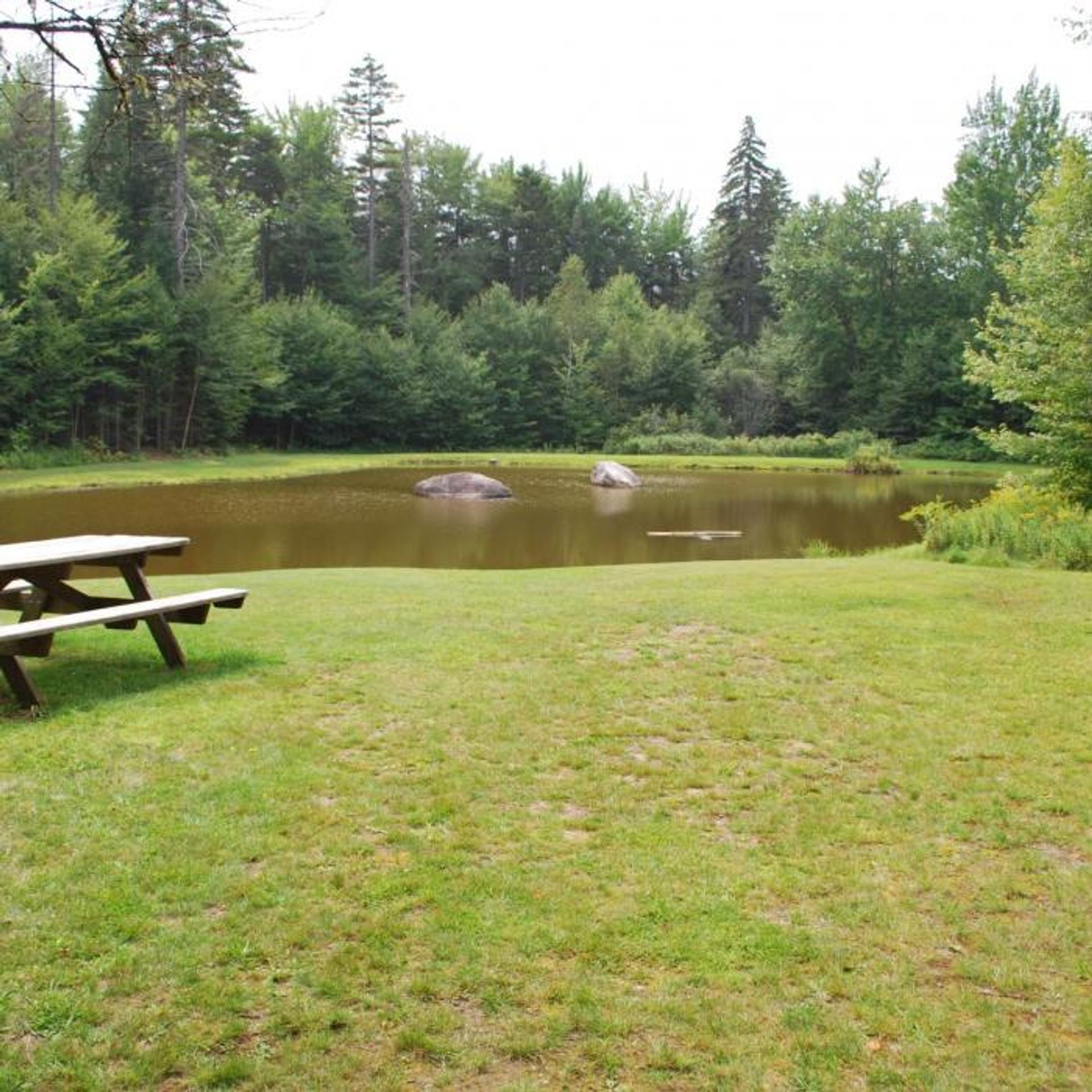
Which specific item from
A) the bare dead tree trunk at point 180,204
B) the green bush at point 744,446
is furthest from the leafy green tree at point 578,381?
the bare dead tree trunk at point 180,204

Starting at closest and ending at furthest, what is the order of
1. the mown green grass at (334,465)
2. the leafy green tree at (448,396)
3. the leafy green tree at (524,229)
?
1. the mown green grass at (334,465)
2. the leafy green tree at (448,396)
3. the leafy green tree at (524,229)

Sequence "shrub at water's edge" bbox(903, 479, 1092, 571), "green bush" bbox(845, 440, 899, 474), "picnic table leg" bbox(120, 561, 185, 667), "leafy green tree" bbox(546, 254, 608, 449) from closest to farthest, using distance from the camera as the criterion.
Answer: "picnic table leg" bbox(120, 561, 185, 667)
"shrub at water's edge" bbox(903, 479, 1092, 571)
"green bush" bbox(845, 440, 899, 474)
"leafy green tree" bbox(546, 254, 608, 449)

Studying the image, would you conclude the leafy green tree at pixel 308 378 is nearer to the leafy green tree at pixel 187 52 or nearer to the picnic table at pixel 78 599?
the picnic table at pixel 78 599

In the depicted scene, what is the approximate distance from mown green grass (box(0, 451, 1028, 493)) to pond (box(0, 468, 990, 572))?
59.4 inches

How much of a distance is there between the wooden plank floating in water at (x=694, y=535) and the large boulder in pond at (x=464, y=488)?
719cm

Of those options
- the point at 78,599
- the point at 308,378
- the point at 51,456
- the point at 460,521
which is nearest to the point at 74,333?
the point at 51,456

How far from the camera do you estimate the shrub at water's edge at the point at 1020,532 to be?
13.4 m

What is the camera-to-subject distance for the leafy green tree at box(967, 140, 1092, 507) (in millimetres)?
14758

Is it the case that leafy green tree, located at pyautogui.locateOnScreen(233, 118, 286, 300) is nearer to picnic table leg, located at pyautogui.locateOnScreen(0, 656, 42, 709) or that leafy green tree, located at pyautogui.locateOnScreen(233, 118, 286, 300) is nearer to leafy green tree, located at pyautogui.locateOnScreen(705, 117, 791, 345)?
leafy green tree, located at pyautogui.locateOnScreen(705, 117, 791, 345)

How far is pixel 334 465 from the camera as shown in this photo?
1396 inches

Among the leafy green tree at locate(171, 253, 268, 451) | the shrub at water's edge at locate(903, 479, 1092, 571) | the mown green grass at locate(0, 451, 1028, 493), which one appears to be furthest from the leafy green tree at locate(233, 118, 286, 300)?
the shrub at water's edge at locate(903, 479, 1092, 571)

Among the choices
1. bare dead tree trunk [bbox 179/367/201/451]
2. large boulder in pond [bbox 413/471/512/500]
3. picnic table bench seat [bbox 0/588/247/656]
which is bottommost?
large boulder in pond [bbox 413/471/512/500]

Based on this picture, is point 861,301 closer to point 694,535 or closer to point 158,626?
point 694,535

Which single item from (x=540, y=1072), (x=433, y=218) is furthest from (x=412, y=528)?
(x=433, y=218)
